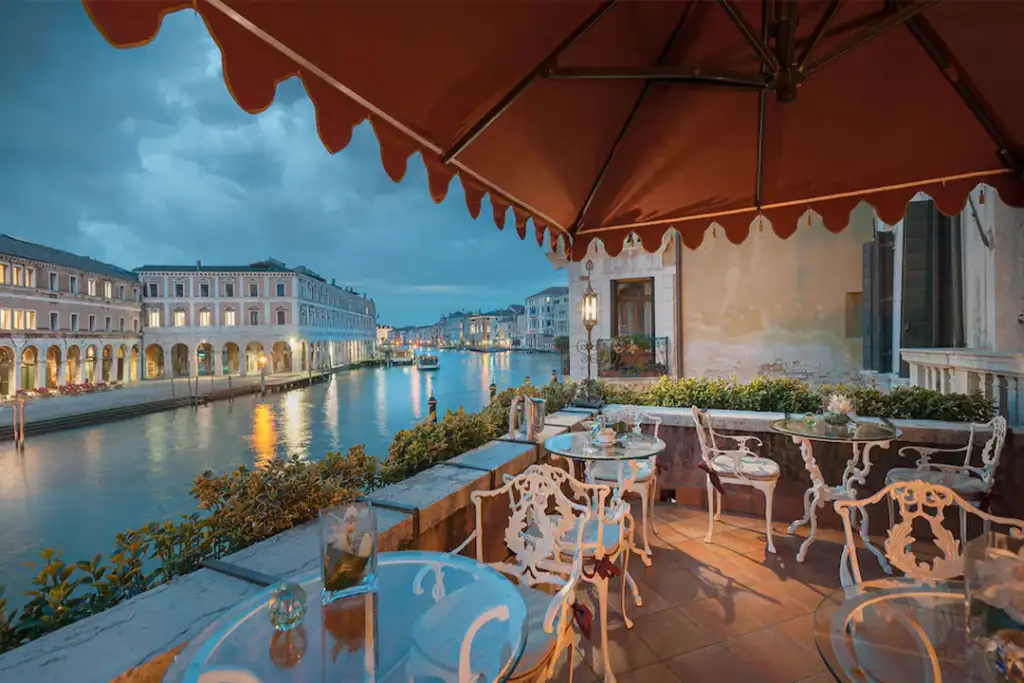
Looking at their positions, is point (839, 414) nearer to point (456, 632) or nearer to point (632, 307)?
point (456, 632)

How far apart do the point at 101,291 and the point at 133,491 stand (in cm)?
3619

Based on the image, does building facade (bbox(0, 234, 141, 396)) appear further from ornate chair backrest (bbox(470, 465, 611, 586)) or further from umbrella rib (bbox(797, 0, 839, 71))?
umbrella rib (bbox(797, 0, 839, 71))

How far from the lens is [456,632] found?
1457 mm

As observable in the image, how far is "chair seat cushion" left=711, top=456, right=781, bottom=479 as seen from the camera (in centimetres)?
402

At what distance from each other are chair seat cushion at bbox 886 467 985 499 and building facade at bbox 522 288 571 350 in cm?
7618

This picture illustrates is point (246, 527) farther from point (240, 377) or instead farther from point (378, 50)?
point (240, 377)

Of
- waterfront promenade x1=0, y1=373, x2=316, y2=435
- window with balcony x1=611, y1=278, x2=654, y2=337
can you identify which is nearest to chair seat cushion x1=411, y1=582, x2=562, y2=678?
window with balcony x1=611, y1=278, x2=654, y2=337

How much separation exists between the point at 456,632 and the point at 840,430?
3799 millimetres

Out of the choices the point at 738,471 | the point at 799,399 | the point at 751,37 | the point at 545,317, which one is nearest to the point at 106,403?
the point at 738,471

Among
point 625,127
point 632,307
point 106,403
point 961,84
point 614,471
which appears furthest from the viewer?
point 106,403

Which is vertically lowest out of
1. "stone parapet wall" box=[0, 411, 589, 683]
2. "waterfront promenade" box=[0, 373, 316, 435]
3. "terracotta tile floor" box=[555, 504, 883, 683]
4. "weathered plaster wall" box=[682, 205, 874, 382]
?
"waterfront promenade" box=[0, 373, 316, 435]

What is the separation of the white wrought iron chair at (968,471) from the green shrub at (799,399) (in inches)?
18.3

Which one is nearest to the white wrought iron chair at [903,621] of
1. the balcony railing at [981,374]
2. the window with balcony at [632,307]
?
the balcony railing at [981,374]

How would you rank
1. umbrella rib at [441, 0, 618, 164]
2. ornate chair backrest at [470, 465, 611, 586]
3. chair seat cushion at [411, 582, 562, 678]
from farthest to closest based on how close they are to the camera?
1. ornate chair backrest at [470, 465, 611, 586]
2. umbrella rib at [441, 0, 618, 164]
3. chair seat cushion at [411, 582, 562, 678]
